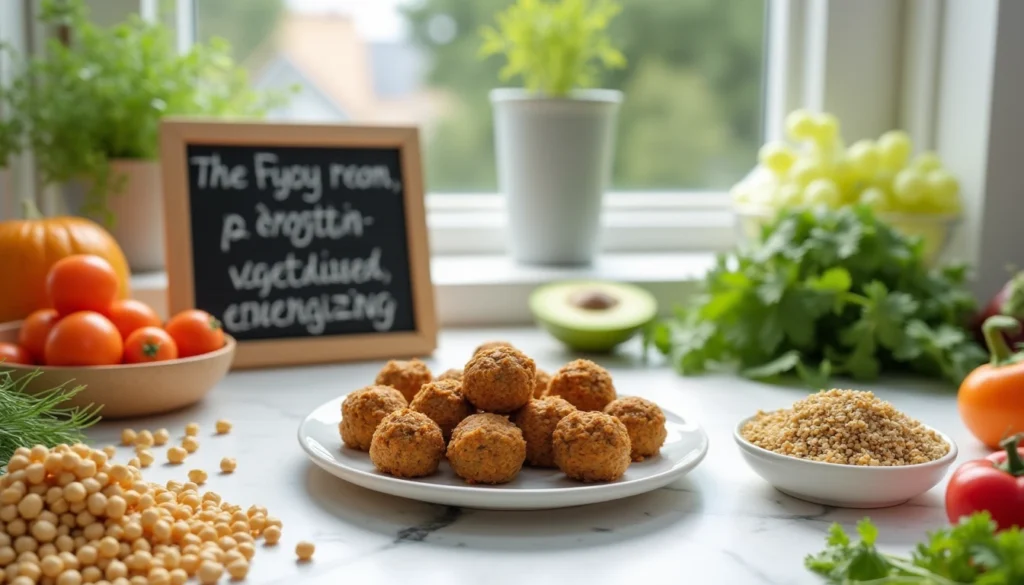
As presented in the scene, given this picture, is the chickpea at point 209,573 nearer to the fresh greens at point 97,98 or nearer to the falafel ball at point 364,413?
the falafel ball at point 364,413

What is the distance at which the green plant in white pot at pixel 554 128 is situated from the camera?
1.99 m

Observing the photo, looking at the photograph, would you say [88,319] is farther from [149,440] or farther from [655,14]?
[655,14]

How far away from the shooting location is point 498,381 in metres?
1.10

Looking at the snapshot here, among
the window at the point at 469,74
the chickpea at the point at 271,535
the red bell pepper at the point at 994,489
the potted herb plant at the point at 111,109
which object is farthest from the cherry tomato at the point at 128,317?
the red bell pepper at the point at 994,489

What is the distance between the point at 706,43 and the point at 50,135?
1409 millimetres

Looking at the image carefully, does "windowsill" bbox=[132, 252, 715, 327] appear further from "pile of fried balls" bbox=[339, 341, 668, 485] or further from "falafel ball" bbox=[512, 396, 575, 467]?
"falafel ball" bbox=[512, 396, 575, 467]

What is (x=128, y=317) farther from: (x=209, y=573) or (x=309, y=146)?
(x=209, y=573)

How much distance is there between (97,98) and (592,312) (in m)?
0.95

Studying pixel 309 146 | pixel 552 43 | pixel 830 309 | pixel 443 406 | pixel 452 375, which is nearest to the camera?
pixel 443 406

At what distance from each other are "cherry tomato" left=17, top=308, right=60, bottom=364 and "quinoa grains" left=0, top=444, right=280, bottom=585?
1.48ft

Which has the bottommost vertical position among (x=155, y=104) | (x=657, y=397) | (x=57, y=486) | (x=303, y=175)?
(x=657, y=397)

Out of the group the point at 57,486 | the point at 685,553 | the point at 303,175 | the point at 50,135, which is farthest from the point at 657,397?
the point at 50,135

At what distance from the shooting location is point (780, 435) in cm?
110

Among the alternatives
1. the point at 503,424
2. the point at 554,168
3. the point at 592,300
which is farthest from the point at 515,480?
the point at 554,168
